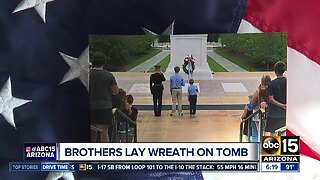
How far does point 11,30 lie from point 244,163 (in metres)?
1.00

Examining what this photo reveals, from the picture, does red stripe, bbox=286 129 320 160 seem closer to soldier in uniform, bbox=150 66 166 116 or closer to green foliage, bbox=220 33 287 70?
green foliage, bbox=220 33 287 70

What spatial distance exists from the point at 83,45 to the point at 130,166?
48 cm

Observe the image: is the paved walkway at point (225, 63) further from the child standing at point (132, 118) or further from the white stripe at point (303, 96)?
the child standing at point (132, 118)

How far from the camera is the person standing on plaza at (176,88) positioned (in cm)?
174

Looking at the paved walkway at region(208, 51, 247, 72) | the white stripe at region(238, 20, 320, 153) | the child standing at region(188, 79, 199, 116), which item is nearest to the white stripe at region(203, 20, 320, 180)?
the white stripe at region(238, 20, 320, 153)

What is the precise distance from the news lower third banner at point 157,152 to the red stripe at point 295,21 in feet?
1.31

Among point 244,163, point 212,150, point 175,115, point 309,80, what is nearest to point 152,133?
point 175,115

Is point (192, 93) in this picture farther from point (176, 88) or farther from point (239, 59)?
point (239, 59)

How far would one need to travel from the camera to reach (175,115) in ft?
5.77

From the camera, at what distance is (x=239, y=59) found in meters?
1.72

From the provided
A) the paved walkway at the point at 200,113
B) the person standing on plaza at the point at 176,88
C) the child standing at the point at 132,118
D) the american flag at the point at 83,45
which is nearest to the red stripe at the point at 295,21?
the american flag at the point at 83,45

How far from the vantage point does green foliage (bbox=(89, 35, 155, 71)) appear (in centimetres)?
173

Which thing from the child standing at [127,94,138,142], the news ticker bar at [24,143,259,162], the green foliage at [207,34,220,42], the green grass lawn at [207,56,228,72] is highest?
the green foliage at [207,34,220,42]

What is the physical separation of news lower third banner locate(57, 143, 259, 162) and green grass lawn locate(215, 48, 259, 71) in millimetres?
280
